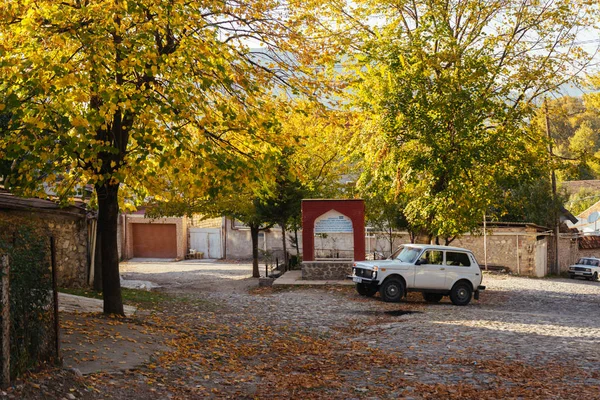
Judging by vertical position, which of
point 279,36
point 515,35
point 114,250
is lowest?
point 114,250

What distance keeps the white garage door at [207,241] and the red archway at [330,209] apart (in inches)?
971

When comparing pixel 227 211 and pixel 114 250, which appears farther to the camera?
pixel 227 211

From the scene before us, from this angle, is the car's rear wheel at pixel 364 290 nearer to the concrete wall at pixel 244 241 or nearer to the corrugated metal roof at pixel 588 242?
the concrete wall at pixel 244 241

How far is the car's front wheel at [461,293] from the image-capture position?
70.6 ft

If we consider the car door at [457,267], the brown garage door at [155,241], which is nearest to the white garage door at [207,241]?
the brown garage door at [155,241]

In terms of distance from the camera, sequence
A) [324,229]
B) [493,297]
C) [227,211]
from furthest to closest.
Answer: [227,211]
[324,229]
[493,297]

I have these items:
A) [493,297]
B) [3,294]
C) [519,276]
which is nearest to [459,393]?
[3,294]

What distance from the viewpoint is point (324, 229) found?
26953 mm

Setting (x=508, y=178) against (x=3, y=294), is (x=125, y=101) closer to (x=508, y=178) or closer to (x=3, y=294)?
(x=3, y=294)

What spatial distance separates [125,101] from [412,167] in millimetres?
13936

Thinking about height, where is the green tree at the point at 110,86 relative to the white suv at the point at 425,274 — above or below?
above

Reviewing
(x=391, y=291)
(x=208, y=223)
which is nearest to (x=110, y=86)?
(x=391, y=291)

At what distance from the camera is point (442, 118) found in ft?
75.6

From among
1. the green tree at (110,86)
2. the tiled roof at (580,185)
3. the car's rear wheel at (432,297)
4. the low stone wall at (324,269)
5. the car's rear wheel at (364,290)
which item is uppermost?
the tiled roof at (580,185)
